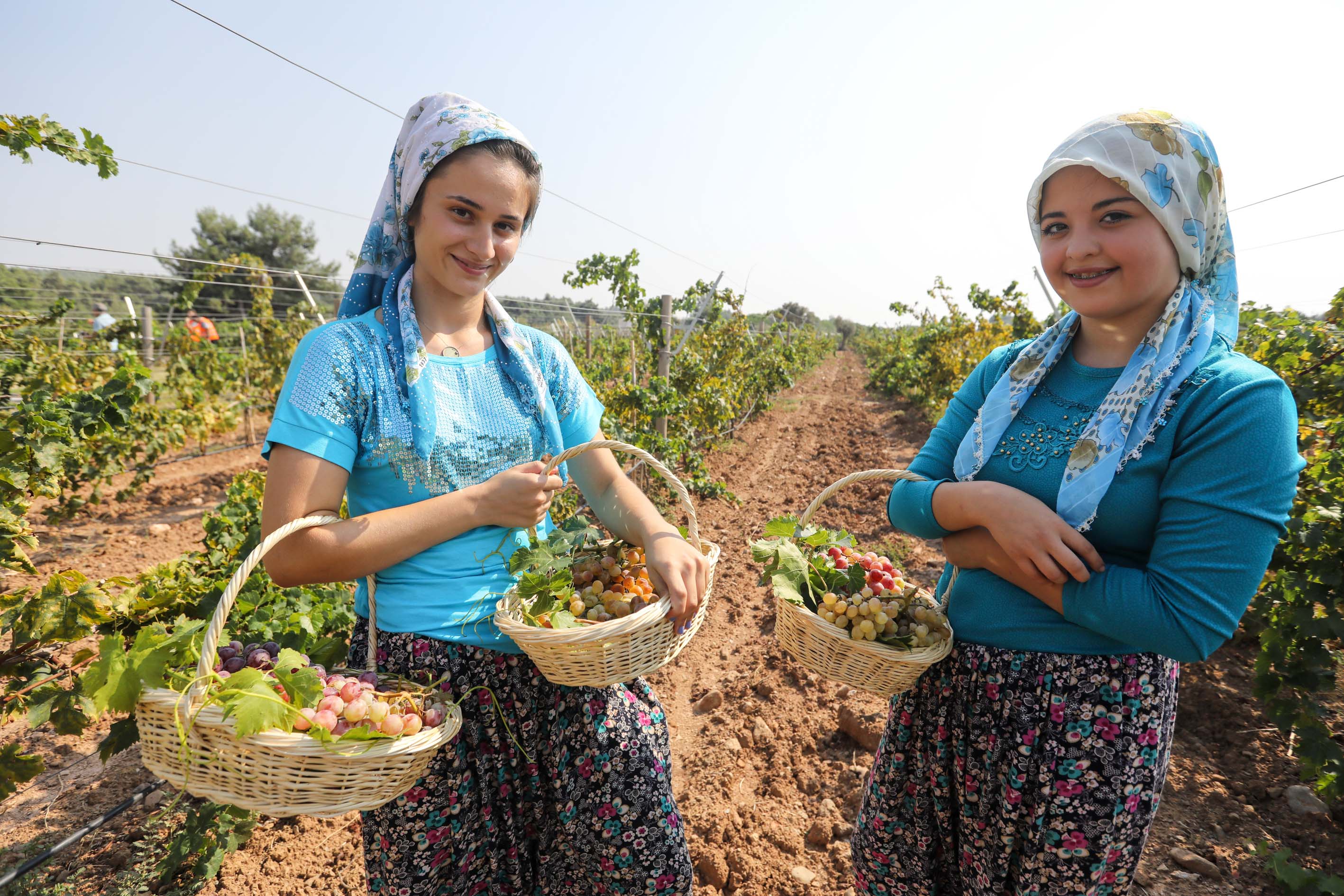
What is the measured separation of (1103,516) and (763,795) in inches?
74.4

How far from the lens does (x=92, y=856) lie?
2318 mm

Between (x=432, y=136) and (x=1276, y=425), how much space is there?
4.91 feet

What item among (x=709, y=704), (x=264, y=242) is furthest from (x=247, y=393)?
(x=264, y=242)

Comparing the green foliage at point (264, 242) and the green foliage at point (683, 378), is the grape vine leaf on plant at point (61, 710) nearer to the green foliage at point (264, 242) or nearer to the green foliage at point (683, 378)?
the green foliage at point (683, 378)

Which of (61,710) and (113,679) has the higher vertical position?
(113,679)

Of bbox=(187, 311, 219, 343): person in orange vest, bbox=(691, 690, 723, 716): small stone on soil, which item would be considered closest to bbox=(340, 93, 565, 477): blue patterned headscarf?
bbox=(691, 690, 723, 716): small stone on soil

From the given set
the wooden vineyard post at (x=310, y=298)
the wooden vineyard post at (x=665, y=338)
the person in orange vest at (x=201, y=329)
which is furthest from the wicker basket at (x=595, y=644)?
the person in orange vest at (x=201, y=329)

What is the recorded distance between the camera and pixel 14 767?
59.7 inches

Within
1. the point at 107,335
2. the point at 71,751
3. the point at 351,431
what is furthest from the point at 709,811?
the point at 107,335

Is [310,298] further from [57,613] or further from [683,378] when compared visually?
[57,613]

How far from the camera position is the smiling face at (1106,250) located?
1.15 meters

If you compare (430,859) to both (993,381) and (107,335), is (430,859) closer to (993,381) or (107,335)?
(993,381)

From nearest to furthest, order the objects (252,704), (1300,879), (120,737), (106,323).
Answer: (252,704) → (120,737) → (1300,879) → (106,323)

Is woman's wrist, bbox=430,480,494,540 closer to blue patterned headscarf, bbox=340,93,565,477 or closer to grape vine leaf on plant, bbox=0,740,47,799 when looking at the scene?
blue patterned headscarf, bbox=340,93,565,477
